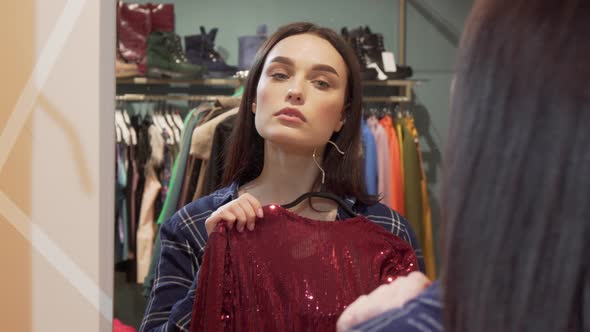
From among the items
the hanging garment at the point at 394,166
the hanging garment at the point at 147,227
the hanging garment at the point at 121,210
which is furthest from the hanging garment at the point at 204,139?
the hanging garment at the point at 394,166

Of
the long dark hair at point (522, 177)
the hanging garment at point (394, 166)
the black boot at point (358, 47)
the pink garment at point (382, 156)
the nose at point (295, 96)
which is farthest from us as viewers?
the pink garment at point (382, 156)

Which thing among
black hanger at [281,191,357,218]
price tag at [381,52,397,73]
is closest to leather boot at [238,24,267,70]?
price tag at [381,52,397,73]

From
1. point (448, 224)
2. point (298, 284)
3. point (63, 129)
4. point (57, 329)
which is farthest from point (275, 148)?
point (448, 224)

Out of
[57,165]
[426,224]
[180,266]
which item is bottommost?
[426,224]

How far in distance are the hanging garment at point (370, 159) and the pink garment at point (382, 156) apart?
1 cm

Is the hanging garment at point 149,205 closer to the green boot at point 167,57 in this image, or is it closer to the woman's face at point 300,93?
the green boot at point 167,57

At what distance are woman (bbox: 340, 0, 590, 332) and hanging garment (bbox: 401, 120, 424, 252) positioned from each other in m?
1.02

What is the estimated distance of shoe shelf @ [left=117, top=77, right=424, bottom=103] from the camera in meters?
1.38

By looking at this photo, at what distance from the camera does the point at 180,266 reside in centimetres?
96

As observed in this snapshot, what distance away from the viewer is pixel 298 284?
91cm

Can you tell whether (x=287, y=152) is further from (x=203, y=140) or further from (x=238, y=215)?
(x=203, y=140)

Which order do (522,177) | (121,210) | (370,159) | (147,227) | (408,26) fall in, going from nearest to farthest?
(522,177), (121,210), (147,227), (408,26), (370,159)

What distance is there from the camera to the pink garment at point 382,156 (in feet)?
6.03

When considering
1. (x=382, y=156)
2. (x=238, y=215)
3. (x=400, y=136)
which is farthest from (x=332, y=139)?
(x=382, y=156)
